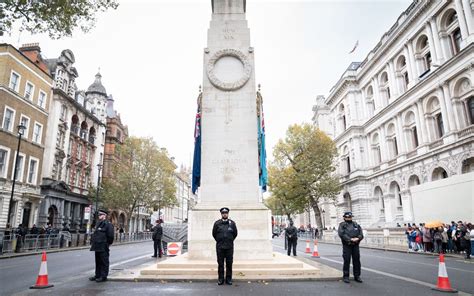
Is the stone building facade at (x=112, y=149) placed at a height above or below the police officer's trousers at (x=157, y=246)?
above

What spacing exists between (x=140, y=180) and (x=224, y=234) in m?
38.2

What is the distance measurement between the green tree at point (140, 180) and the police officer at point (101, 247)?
117 ft

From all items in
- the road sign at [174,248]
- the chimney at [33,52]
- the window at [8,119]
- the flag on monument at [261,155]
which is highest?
the chimney at [33,52]

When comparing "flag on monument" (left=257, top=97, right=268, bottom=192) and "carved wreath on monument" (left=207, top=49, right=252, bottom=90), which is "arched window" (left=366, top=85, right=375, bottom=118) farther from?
"carved wreath on monument" (left=207, top=49, right=252, bottom=90)

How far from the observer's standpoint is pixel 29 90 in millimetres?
33156

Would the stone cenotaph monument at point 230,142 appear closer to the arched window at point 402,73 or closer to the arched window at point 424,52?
the arched window at point 424,52

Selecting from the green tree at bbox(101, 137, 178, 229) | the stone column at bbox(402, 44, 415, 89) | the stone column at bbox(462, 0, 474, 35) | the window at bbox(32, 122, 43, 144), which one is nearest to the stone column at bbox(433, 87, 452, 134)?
the stone column at bbox(402, 44, 415, 89)

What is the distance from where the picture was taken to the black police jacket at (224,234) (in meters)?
7.86

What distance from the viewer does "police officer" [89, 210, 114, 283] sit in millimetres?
8508

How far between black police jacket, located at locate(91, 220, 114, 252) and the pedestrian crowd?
17485mm

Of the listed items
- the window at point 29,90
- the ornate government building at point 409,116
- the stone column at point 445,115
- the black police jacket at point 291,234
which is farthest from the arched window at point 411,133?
the window at point 29,90

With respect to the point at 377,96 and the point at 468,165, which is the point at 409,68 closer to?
the point at 377,96

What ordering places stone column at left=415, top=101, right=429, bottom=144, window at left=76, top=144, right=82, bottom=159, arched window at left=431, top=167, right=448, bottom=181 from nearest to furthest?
arched window at left=431, top=167, right=448, bottom=181, stone column at left=415, top=101, right=429, bottom=144, window at left=76, top=144, right=82, bottom=159

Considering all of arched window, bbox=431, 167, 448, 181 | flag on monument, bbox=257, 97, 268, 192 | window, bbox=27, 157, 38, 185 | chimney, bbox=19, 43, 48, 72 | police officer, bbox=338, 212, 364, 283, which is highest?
chimney, bbox=19, 43, 48, 72
